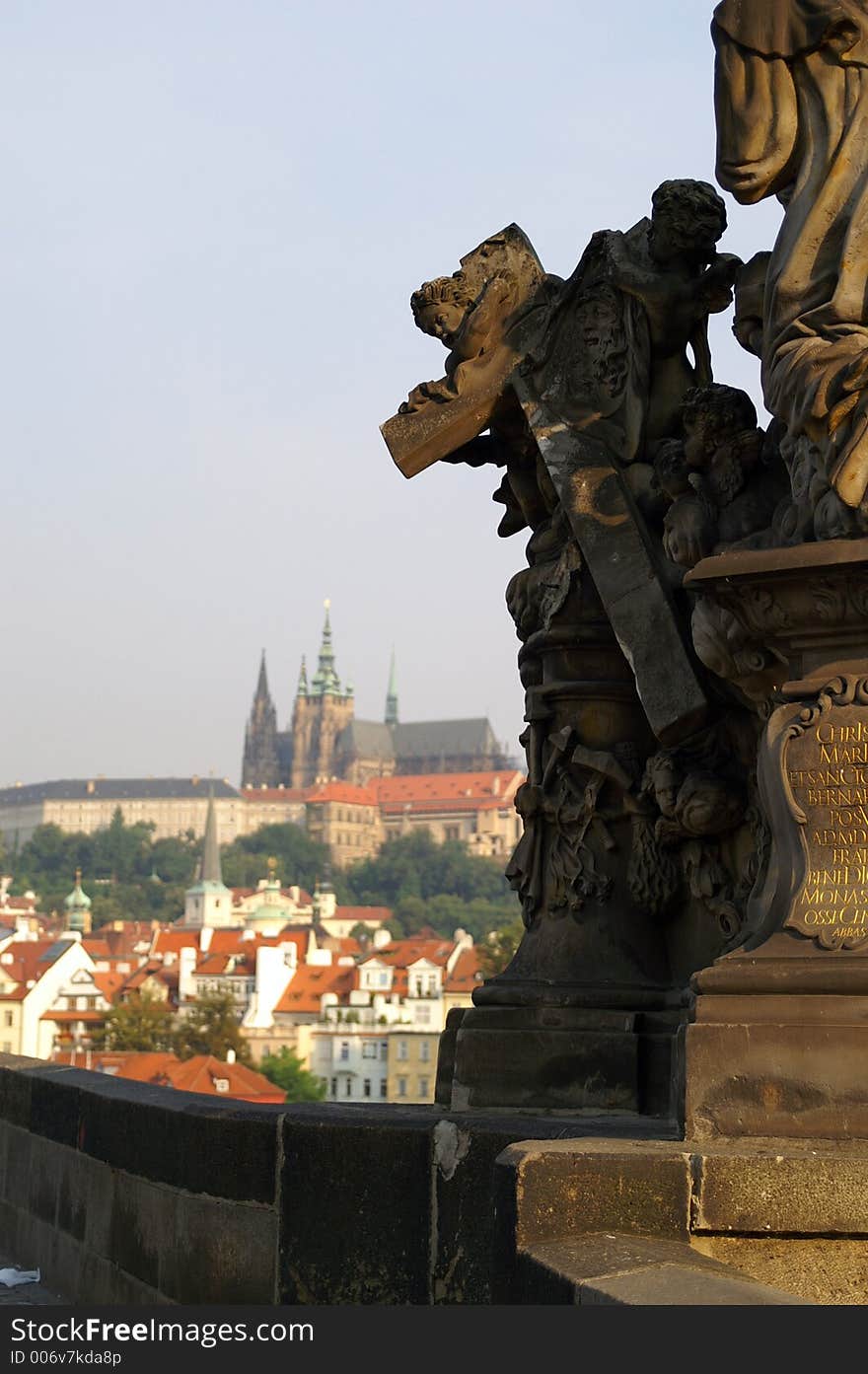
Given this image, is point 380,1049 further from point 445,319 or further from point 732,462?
point 732,462

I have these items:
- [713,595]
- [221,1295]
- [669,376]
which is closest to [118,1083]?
[221,1295]

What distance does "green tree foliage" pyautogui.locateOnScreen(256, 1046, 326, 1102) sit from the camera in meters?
91.4

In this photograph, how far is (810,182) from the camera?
3.90 m

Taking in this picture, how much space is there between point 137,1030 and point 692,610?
90.6 metres

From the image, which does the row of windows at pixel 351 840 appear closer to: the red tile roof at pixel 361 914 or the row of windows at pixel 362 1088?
the red tile roof at pixel 361 914

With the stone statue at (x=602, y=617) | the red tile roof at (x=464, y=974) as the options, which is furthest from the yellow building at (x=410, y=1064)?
the stone statue at (x=602, y=617)

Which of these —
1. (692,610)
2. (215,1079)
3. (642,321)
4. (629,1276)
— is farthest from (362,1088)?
(629,1276)

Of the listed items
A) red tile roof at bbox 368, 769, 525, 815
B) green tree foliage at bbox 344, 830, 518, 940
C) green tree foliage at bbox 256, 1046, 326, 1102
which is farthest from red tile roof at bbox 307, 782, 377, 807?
green tree foliage at bbox 256, 1046, 326, 1102

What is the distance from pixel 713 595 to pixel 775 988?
2.33ft

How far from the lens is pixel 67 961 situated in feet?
379

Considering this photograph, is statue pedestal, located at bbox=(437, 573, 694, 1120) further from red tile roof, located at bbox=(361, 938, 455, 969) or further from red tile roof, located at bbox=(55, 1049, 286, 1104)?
red tile roof, located at bbox=(361, 938, 455, 969)

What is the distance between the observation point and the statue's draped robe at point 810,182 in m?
3.70

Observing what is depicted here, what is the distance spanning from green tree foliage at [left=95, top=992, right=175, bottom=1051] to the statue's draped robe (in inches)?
3540

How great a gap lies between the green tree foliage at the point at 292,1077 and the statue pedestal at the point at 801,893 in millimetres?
85819
